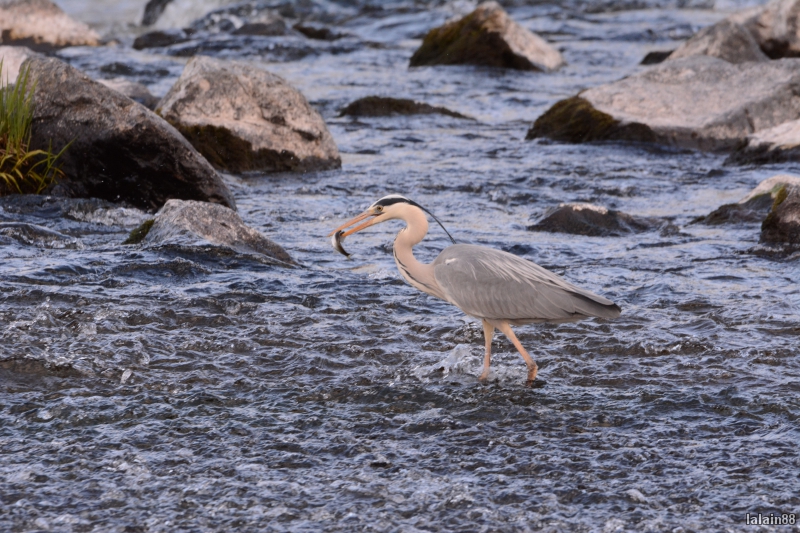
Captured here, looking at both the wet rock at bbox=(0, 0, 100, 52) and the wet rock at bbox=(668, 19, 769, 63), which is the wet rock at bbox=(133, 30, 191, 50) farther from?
the wet rock at bbox=(668, 19, 769, 63)

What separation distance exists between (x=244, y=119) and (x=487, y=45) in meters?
6.92

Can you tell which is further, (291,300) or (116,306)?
(291,300)

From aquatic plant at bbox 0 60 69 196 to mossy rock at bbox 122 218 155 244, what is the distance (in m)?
1.08

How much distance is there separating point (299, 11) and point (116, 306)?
68.1 feet

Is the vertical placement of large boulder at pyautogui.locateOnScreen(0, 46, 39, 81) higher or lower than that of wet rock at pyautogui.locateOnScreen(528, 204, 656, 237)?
higher

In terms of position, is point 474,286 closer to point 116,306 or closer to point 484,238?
point 116,306

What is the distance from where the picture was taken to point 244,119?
9.80m

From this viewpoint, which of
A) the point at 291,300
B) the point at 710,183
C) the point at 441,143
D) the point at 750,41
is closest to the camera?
the point at 291,300

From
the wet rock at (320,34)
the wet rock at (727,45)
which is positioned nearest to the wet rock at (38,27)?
the wet rock at (320,34)

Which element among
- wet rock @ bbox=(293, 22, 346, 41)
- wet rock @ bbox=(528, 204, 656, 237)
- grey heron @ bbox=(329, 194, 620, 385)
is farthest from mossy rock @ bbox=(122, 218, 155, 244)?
wet rock @ bbox=(293, 22, 346, 41)

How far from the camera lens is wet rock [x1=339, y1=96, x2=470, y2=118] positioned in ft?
42.1

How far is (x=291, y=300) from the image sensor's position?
617cm

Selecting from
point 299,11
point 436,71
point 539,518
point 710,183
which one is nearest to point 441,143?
point 710,183

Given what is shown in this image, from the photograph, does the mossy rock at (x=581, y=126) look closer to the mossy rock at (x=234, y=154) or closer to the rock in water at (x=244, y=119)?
the rock in water at (x=244, y=119)
